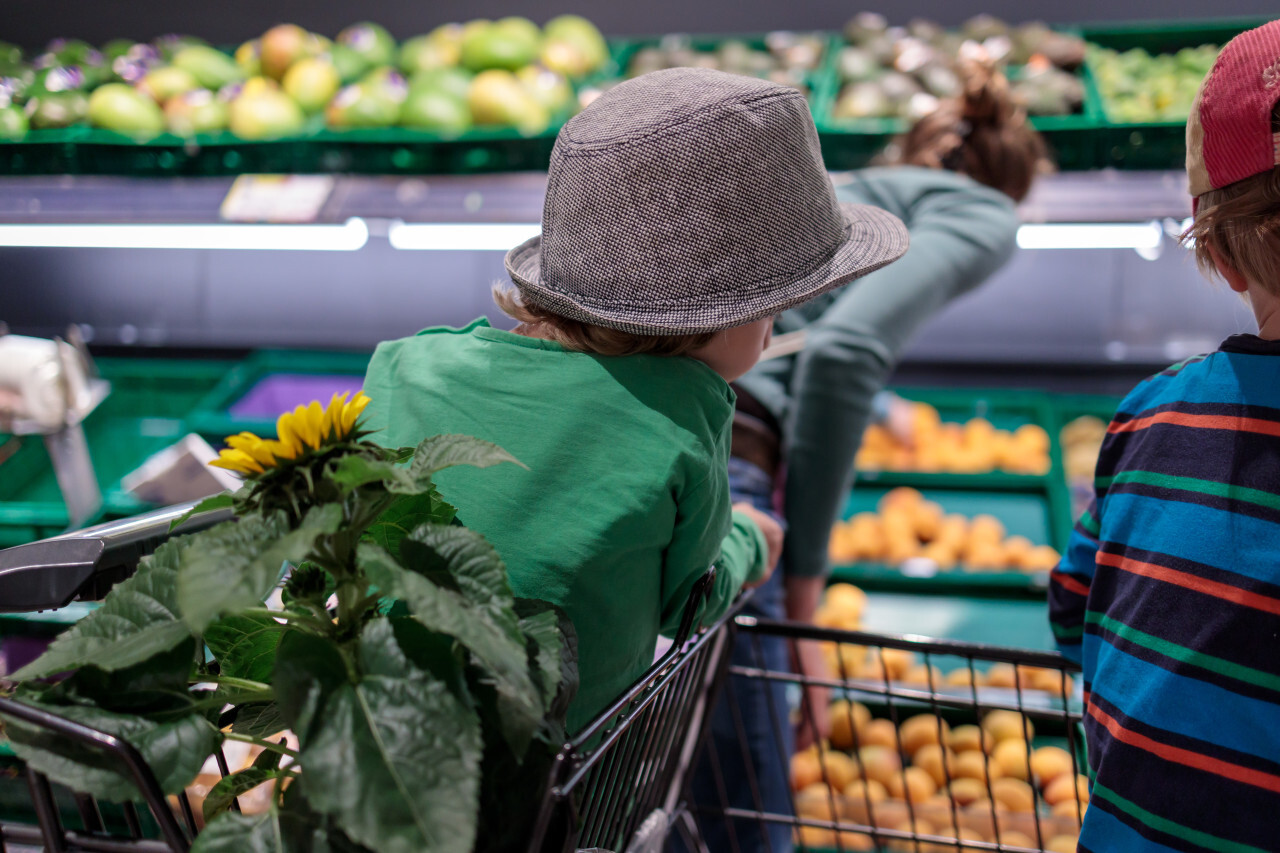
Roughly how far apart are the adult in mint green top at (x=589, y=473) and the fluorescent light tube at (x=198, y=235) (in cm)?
130

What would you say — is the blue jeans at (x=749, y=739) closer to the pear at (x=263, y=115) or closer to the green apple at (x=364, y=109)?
the green apple at (x=364, y=109)

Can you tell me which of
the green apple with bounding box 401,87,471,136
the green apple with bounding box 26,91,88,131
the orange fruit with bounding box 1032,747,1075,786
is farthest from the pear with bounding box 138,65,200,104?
the orange fruit with bounding box 1032,747,1075,786

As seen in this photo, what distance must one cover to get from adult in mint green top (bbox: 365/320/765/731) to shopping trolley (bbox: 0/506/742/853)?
5 cm

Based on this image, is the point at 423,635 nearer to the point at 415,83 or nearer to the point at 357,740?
the point at 357,740

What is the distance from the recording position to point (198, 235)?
6.84 ft

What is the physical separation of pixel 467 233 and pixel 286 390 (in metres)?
1.09

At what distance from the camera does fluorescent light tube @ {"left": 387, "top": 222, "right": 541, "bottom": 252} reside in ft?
6.54

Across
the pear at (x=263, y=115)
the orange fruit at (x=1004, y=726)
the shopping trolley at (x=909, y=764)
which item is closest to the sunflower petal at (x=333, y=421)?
the shopping trolley at (x=909, y=764)

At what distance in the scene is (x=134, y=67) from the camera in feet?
8.45

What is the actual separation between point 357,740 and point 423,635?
0.23ft

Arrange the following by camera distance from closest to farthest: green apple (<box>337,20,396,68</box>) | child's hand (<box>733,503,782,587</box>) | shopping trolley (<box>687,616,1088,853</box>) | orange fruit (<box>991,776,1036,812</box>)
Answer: child's hand (<box>733,503,782,587</box>) → shopping trolley (<box>687,616,1088,853</box>) → orange fruit (<box>991,776,1036,812</box>) → green apple (<box>337,20,396,68</box>)

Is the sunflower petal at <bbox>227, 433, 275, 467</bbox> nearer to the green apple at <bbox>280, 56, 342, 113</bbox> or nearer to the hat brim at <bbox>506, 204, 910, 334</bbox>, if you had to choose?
the hat brim at <bbox>506, 204, 910, 334</bbox>

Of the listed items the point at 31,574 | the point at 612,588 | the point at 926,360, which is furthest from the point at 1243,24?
the point at 31,574

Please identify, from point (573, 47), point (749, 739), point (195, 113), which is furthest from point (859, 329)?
point (195, 113)
